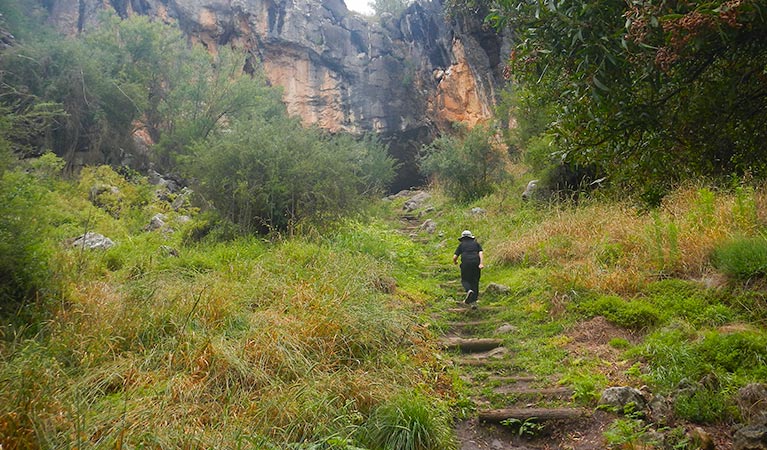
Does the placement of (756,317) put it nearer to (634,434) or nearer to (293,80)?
(634,434)

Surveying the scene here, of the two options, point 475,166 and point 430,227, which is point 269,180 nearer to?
point 430,227

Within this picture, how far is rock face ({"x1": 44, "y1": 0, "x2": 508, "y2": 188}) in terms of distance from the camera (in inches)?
1187

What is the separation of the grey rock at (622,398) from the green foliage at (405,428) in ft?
4.65

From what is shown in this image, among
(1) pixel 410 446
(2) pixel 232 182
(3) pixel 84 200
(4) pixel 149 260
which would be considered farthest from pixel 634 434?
(3) pixel 84 200

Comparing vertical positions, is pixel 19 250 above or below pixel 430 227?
above

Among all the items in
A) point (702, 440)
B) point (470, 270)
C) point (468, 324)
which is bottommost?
point (468, 324)

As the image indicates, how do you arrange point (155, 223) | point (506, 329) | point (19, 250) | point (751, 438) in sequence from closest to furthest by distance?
point (751, 438)
point (19, 250)
point (506, 329)
point (155, 223)

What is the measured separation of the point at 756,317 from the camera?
15.7 ft

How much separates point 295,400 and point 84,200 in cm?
1360

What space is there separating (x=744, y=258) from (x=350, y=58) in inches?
1244

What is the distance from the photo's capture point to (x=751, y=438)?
310 centimetres

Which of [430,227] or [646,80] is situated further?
[430,227]

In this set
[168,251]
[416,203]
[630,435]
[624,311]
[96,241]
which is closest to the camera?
[630,435]

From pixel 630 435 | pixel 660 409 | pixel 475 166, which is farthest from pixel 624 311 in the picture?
pixel 475 166
